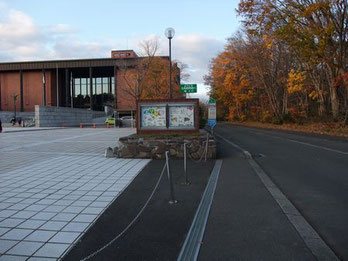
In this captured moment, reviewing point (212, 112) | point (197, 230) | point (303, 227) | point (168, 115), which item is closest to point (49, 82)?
point (212, 112)

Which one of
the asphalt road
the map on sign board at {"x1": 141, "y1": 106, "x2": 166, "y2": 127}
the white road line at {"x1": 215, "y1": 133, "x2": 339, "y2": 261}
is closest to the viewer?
the white road line at {"x1": 215, "y1": 133, "x2": 339, "y2": 261}

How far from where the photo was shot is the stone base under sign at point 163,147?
10258 mm

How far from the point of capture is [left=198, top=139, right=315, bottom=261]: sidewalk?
11.1ft

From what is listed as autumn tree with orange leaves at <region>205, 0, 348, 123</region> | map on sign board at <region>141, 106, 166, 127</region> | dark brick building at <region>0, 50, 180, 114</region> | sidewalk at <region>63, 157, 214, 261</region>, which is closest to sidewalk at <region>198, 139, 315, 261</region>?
sidewalk at <region>63, 157, 214, 261</region>

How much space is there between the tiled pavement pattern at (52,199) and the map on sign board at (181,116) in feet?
8.14

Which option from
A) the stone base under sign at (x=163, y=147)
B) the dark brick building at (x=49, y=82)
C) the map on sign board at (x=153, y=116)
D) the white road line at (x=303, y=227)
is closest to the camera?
the white road line at (x=303, y=227)

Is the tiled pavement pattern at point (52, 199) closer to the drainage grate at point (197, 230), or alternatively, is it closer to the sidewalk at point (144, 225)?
the sidewalk at point (144, 225)

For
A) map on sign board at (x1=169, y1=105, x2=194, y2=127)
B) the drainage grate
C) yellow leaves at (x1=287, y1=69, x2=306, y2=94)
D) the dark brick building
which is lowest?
the drainage grate

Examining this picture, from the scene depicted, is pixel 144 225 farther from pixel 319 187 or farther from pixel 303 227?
pixel 319 187

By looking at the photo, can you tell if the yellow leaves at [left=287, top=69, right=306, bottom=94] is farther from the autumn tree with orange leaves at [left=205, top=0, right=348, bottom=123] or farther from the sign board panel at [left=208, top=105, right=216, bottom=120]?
the sign board panel at [left=208, top=105, right=216, bottom=120]

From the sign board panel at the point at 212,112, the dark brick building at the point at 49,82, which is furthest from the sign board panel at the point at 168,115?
the dark brick building at the point at 49,82

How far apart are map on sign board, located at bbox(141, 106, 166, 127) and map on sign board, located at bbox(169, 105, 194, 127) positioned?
1.06ft

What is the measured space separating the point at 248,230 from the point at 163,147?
255 inches

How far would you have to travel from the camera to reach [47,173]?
25.9 feet
